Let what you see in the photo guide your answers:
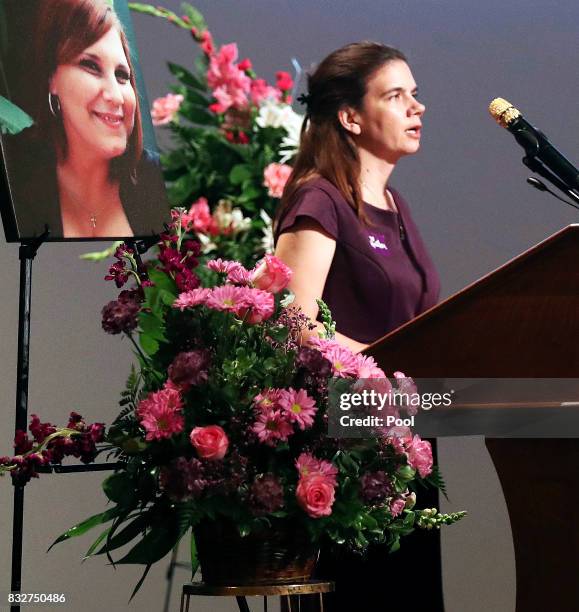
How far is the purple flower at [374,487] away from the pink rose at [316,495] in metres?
0.05

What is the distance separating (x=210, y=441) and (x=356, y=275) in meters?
0.96

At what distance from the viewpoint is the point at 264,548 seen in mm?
1339

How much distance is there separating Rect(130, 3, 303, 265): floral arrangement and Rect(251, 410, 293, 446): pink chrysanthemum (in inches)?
60.4

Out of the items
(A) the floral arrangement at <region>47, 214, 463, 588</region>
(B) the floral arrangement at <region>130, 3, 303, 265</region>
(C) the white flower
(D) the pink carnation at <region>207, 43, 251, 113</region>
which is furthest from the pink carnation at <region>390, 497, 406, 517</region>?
(D) the pink carnation at <region>207, 43, 251, 113</region>

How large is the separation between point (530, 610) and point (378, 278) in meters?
Result: 0.94

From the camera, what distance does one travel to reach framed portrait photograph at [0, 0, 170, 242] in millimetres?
1743

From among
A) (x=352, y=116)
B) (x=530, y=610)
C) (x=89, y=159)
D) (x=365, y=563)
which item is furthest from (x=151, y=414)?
(x=352, y=116)

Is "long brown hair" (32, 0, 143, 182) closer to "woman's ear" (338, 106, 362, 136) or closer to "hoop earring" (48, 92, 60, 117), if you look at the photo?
"hoop earring" (48, 92, 60, 117)

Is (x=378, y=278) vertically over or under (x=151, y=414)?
over

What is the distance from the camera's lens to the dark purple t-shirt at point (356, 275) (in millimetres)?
2189

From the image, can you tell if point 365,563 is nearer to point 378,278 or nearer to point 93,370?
point 378,278

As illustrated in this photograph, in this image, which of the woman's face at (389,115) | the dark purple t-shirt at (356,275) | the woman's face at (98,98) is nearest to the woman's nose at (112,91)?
the woman's face at (98,98)

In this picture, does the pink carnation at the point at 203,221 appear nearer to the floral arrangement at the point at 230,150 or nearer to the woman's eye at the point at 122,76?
the floral arrangement at the point at 230,150

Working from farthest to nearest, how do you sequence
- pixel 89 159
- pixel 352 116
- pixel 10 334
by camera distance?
pixel 10 334 → pixel 352 116 → pixel 89 159
